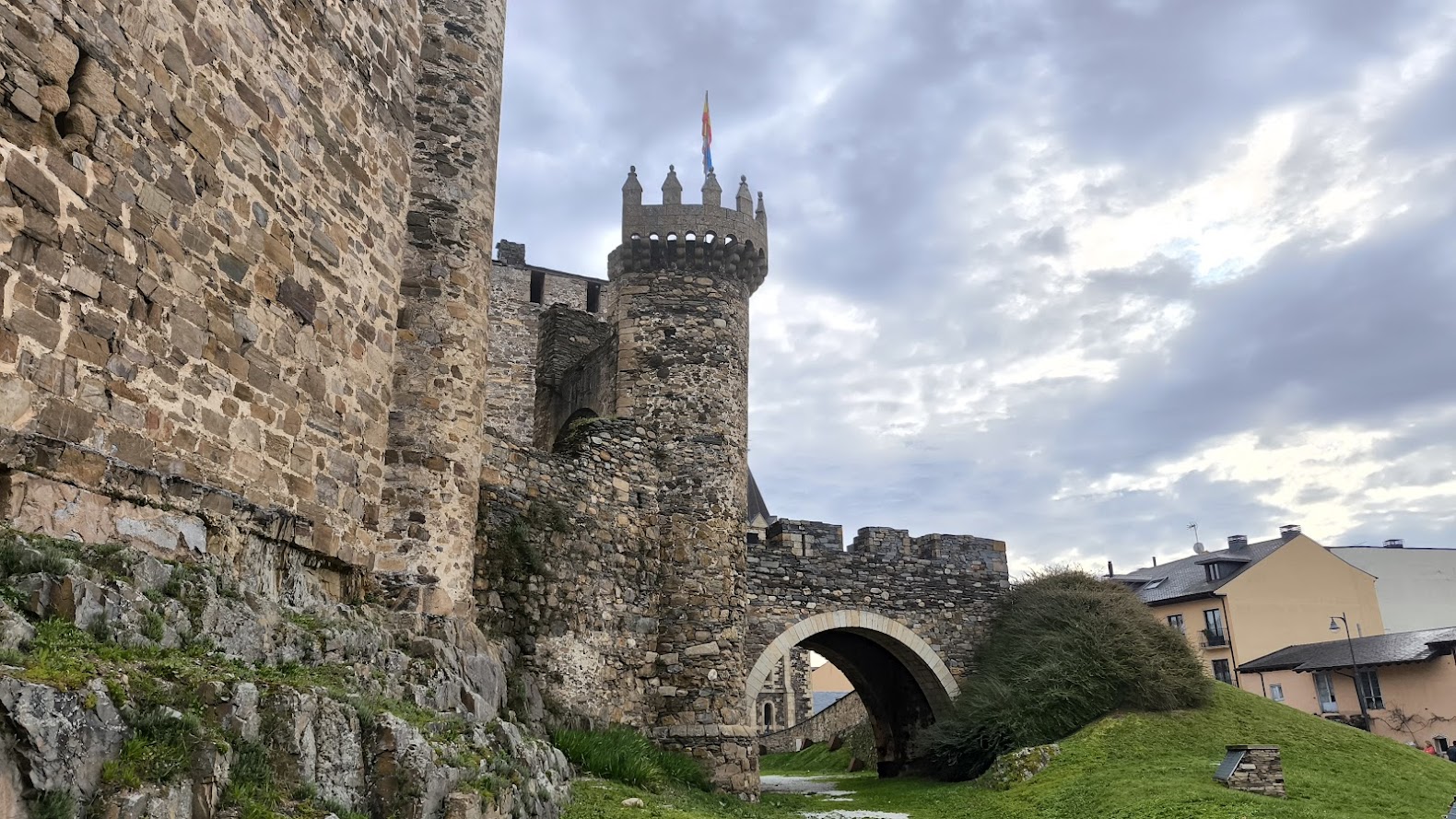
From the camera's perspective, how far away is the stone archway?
60.0 feet

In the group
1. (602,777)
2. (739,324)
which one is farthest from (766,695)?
(602,777)

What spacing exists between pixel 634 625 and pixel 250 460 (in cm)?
782

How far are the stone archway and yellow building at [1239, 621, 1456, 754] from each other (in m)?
16.0

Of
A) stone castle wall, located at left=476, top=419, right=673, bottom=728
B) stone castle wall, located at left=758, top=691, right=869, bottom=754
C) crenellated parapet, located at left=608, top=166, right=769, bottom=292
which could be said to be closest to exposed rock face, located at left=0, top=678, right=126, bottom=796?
stone castle wall, located at left=476, top=419, right=673, bottom=728

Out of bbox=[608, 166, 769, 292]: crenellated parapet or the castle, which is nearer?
the castle

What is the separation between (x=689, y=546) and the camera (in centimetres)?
1419

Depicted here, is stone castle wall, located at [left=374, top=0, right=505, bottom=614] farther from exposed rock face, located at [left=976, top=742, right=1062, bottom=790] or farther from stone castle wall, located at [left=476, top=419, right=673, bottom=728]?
exposed rock face, located at [left=976, top=742, right=1062, bottom=790]

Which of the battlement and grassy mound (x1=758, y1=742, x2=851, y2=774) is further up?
the battlement

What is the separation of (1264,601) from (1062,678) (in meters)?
21.1

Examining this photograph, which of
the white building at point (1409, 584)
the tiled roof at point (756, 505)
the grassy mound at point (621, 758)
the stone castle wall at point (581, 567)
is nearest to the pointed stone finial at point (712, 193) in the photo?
the stone castle wall at point (581, 567)

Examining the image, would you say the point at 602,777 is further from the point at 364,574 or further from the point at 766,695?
the point at 766,695

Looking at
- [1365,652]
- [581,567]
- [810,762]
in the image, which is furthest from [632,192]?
[1365,652]

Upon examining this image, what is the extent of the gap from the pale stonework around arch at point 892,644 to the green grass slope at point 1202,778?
79.5 inches

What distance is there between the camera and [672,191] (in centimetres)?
1656
